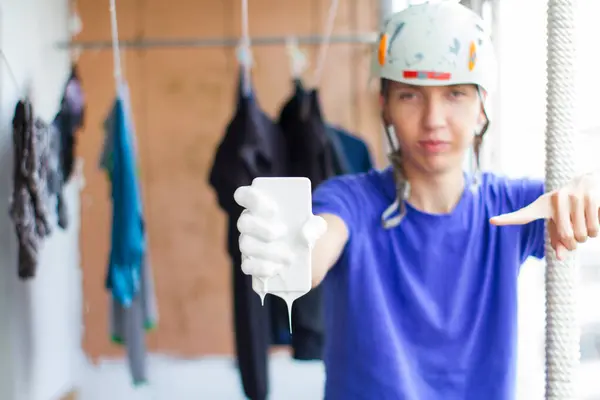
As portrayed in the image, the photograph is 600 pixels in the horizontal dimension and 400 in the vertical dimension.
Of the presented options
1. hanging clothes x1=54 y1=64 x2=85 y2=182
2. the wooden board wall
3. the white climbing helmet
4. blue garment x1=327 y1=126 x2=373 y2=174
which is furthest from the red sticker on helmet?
the wooden board wall

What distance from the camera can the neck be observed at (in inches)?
38.6

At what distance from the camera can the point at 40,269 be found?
2162 mm

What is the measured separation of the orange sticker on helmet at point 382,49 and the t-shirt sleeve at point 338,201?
0.20 metres

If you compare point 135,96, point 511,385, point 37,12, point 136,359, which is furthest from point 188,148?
point 511,385

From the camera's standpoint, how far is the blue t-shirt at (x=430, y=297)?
0.95 m

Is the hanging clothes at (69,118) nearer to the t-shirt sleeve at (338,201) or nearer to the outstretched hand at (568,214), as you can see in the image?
the t-shirt sleeve at (338,201)

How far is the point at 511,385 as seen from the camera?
97 cm

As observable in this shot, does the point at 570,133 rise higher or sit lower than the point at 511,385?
higher

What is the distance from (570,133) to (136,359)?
1677 millimetres

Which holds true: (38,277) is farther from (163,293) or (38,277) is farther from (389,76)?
(389,76)

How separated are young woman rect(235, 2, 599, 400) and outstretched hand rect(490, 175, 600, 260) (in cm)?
29

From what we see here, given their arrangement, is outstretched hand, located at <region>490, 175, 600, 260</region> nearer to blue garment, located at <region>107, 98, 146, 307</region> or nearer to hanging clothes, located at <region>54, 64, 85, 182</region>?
blue garment, located at <region>107, 98, 146, 307</region>

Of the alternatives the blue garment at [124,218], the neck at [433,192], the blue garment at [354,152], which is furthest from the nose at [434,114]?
the blue garment at [124,218]

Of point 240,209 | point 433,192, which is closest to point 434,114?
point 433,192
